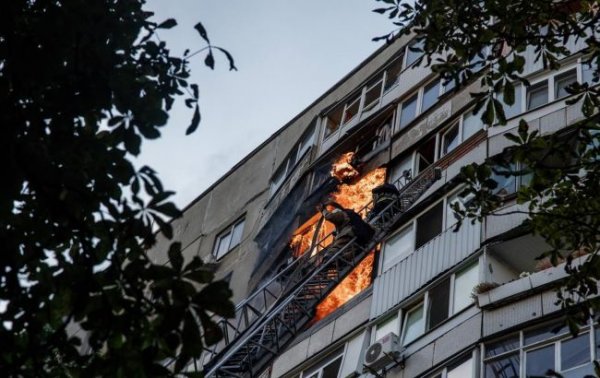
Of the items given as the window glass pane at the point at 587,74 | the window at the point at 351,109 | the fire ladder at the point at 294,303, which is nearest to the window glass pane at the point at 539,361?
the fire ladder at the point at 294,303

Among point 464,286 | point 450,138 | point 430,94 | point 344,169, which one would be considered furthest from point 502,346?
point 430,94

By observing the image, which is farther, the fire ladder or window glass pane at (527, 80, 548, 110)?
window glass pane at (527, 80, 548, 110)

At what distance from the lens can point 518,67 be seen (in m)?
9.41

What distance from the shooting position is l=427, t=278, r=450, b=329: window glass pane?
15375 mm

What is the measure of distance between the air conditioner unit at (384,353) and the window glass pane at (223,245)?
484 inches

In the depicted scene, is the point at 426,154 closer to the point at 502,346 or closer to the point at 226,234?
the point at 502,346

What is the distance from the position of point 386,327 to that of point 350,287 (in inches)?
132

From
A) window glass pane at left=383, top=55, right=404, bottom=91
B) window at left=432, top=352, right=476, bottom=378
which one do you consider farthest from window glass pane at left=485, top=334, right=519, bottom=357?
window glass pane at left=383, top=55, right=404, bottom=91

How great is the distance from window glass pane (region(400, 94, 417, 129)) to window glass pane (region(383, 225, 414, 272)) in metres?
4.14

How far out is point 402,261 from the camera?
1744cm

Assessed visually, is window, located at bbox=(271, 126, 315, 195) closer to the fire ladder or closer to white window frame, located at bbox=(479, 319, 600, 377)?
the fire ladder

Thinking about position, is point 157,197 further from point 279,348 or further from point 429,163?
point 429,163

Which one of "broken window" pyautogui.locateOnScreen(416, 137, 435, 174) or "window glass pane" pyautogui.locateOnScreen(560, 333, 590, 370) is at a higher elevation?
"broken window" pyautogui.locateOnScreen(416, 137, 435, 174)

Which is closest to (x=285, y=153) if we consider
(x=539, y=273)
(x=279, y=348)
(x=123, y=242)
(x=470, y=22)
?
(x=279, y=348)
